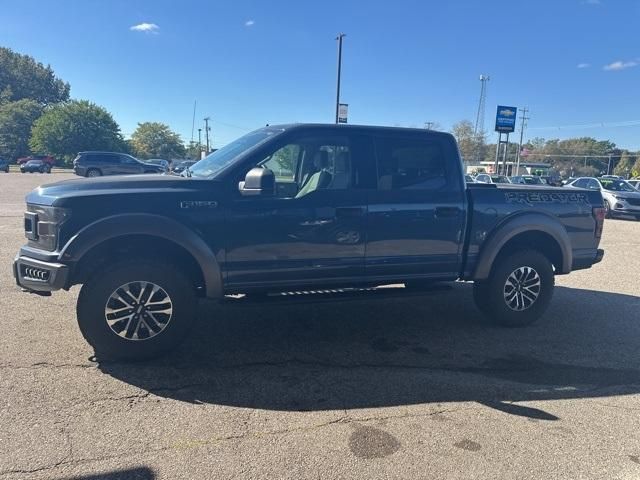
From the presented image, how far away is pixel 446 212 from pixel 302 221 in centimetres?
153

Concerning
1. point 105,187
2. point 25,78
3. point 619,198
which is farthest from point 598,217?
point 25,78

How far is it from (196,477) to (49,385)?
5.36 ft

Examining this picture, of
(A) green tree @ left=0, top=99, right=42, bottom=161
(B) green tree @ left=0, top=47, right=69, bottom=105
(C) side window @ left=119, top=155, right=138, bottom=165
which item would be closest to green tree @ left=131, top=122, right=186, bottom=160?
(B) green tree @ left=0, top=47, right=69, bottom=105

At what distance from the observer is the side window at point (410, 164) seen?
4.67m

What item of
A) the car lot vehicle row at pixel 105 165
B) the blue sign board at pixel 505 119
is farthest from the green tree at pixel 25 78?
the blue sign board at pixel 505 119

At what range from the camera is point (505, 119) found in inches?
1623

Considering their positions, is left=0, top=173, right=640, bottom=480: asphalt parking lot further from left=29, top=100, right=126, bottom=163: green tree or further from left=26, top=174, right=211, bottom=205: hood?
left=29, top=100, right=126, bottom=163: green tree

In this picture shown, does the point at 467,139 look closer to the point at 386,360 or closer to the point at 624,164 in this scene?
the point at 624,164

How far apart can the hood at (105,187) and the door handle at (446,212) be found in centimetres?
230

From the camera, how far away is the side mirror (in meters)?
3.94

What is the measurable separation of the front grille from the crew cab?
1 cm

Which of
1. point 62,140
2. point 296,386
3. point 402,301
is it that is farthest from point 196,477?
point 62,140

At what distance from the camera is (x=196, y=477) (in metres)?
2.59

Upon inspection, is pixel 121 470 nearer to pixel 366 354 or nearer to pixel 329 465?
pixel 329 465
